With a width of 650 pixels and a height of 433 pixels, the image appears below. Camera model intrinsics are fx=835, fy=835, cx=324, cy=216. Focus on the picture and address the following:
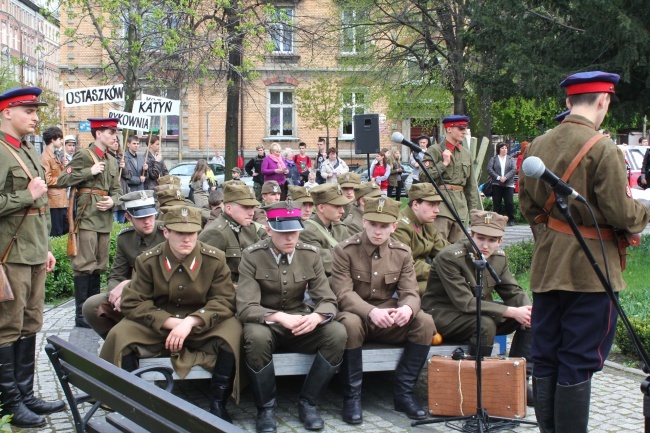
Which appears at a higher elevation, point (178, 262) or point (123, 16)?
point (123, 16)

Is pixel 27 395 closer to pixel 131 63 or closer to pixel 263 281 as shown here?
pixel 263 281

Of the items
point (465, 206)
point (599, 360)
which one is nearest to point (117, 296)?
point (599, 360)

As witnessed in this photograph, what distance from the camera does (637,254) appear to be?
1335 cm

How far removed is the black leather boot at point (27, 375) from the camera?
582 centimetres

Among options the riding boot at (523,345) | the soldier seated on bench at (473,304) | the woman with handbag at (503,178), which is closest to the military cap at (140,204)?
the soldier seated on bench at (473,304)

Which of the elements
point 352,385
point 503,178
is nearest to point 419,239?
point 352,385

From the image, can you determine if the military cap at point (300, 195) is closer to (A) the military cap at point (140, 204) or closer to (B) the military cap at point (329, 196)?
(B) the military cap at point (329, 196)

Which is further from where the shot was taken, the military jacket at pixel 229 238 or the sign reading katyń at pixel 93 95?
the sign reading katyń at pixel 93 95

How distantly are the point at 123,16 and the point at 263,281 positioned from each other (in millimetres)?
14846

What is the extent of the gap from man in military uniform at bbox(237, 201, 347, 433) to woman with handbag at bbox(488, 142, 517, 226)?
46.7ft

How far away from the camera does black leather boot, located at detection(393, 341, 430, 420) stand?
6027 mm

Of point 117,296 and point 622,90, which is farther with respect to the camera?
point 622,90

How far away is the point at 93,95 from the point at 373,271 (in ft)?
22.5

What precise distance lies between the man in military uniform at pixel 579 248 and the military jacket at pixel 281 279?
6.16 ft
